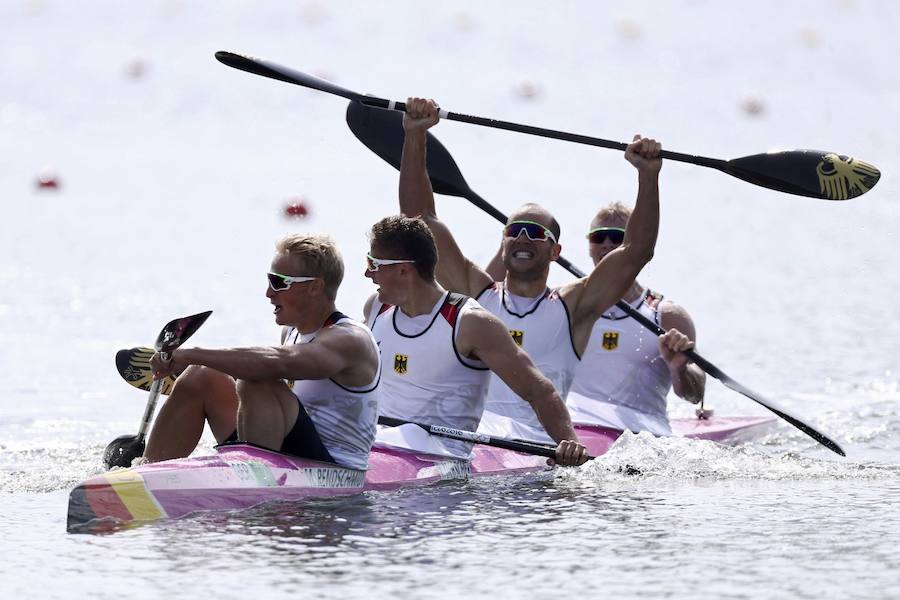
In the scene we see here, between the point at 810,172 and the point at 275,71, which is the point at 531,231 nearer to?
the point at 275,71

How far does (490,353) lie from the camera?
792 cm

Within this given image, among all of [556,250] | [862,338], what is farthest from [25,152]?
[556,250]

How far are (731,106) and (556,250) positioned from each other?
30576 millimetres

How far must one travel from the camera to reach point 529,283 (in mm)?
9266

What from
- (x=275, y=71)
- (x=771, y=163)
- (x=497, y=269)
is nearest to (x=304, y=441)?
(x=275, y=71)

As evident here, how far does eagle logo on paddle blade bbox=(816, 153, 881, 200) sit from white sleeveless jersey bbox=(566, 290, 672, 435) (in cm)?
141

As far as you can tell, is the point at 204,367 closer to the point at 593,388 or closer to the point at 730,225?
the point at 593,388

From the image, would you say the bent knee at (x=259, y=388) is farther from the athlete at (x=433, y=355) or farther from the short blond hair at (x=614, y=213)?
the short blond hair at (x=614, y=213)

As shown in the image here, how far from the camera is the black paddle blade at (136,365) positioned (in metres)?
7.75

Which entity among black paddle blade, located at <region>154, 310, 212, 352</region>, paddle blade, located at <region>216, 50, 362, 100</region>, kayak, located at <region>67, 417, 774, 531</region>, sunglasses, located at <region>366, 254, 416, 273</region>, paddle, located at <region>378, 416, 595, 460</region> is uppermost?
paddle blade, located at <region>216, 50, 362, 100</region>

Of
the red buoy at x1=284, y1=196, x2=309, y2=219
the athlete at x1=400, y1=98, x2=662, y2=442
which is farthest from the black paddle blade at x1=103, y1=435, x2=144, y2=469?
the red buoy at x1=284, y1=196, x2=309, y2=219

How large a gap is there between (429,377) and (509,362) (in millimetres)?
485

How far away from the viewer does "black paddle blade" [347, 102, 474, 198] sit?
36.2 feet

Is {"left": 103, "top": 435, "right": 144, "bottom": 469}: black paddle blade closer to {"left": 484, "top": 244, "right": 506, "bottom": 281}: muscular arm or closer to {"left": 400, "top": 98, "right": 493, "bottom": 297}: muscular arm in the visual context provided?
{"left": 400, "top": 98, "right": 493, "bottom": 297}: muscular arm
